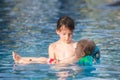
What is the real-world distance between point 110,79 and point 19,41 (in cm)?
595

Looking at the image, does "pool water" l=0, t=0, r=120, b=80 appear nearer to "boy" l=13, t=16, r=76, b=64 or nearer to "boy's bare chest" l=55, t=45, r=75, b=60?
"boy" l=13, t=16, r=76, b=64

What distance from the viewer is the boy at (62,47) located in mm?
10969

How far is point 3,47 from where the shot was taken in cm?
1402

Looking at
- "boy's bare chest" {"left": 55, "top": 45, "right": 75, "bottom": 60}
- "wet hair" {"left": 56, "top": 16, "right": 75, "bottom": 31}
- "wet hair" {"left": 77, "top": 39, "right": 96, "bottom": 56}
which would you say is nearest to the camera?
"wet hair" {"left": 77, "top": 39, "right": 96, "bottom": 56}

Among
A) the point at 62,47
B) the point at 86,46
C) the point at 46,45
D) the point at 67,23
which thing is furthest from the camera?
the point at 46,45

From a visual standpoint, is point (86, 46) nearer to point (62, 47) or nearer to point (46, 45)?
point (62, 47)

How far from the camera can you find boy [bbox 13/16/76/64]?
36.0 feet

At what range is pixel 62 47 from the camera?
11250mm

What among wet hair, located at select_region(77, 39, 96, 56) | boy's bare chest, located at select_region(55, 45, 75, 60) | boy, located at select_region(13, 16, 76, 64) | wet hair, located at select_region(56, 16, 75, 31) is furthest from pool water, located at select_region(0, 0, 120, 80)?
wet hair, located at select_region(56, 16, 75, 31)

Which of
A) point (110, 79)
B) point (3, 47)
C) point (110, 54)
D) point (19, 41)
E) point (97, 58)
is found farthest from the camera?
point (19, 41)

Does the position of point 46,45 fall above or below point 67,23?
below

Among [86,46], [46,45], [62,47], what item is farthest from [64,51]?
[46,45]

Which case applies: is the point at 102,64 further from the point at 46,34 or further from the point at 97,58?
the point at 46,34

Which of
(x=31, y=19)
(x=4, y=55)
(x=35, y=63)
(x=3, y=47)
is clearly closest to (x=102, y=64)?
(x=35, y=63)
